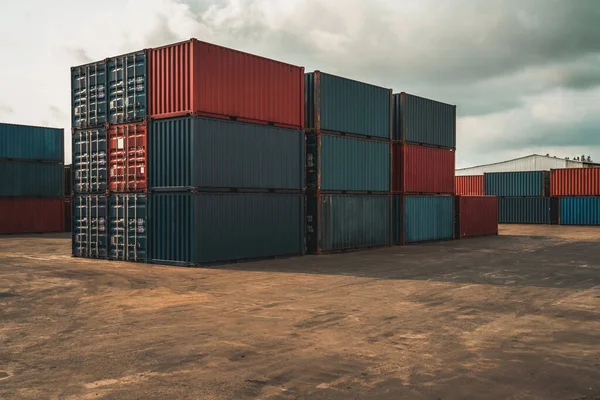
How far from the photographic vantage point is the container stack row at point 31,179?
119 feet

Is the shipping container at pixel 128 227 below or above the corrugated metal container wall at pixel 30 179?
below

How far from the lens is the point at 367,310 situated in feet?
34.7

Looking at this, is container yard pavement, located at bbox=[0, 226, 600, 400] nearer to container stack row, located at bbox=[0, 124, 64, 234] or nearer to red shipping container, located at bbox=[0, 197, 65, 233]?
red shipping container, located at bbox=[0, 197, 65, 233]

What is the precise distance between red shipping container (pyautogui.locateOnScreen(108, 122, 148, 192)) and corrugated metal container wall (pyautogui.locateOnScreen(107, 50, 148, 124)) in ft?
1.25

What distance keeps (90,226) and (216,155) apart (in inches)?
246

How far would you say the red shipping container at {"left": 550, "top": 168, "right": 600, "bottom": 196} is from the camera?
45906mm

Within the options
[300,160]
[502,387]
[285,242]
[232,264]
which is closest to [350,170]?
[300,160]

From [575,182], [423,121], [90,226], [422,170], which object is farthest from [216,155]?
[575,182]

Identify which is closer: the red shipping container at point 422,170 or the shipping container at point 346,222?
the shipping container at point 346,222

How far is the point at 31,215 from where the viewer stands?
37.7 m

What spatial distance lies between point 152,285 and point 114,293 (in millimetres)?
1311

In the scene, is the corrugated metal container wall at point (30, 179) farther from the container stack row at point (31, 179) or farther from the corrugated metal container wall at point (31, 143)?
the corrugated metal container wall at point (31, 143)

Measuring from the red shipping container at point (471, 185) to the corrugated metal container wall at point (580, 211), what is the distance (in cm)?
816

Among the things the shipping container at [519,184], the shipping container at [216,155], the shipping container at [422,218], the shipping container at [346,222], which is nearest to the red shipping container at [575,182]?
the shipping container at [519,184]
